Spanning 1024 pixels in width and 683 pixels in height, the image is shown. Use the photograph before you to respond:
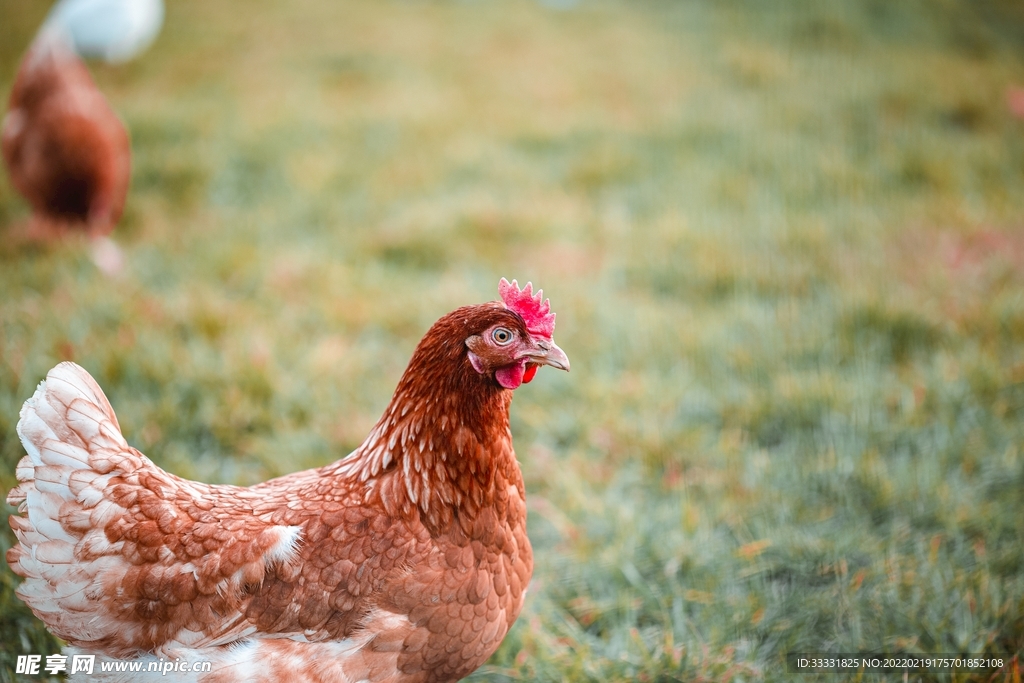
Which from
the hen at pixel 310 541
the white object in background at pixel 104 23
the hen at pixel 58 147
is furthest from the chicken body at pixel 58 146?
the hen at pixel 310 541

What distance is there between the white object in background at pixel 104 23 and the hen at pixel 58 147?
1.17 meters

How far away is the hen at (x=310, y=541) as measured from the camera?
1548 mm

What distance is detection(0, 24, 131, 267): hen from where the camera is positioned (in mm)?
4102

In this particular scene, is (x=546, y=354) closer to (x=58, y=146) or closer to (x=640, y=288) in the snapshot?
(x=640, y=288)

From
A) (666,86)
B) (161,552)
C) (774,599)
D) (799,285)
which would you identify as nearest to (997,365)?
(799,285)

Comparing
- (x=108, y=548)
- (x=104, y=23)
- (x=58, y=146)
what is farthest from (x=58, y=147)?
(x=108, y=548)

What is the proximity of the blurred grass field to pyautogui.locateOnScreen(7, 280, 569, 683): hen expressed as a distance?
59cm

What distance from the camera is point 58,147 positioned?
4.09 meters

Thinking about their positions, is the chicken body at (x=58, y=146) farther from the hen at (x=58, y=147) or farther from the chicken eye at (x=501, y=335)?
the chicken eye at (x=501, y=335)

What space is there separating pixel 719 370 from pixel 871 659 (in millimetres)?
1675

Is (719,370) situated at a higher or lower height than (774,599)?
higher

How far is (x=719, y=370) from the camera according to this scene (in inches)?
140

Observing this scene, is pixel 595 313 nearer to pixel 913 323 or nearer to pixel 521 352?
pixel 913 323

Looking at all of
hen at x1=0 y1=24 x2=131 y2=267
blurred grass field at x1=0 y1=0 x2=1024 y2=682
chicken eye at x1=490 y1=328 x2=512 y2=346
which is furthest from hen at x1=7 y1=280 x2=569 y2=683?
hen at x1=0 y1=24 x2=131 y2=267
